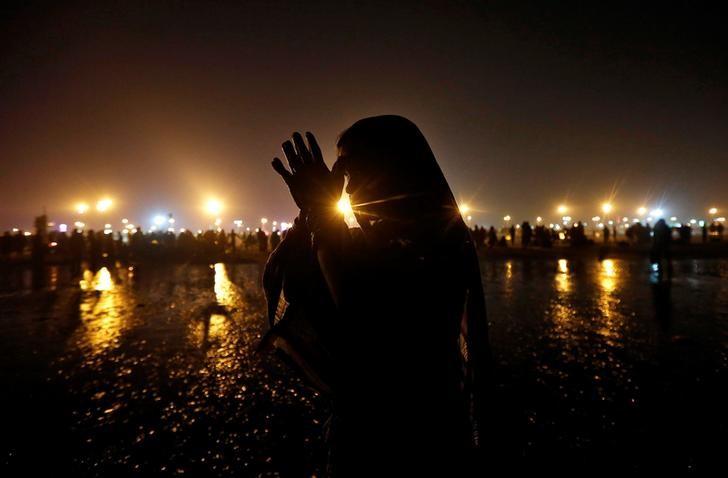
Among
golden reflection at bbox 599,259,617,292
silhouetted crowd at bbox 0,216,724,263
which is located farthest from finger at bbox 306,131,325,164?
silhouetted crowd at bbox 0,216,724,263

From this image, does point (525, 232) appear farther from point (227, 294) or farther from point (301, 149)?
point (301, 149)

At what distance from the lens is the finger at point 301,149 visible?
1094 mm

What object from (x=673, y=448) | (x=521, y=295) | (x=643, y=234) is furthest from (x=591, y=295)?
(x=643, y=234)

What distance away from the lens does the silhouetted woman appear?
1098mm

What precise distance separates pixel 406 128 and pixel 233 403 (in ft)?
10.4

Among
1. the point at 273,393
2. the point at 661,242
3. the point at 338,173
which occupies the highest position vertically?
the point at 338,173

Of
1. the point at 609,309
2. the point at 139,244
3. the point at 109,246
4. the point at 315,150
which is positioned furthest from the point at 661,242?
the point at 109,246

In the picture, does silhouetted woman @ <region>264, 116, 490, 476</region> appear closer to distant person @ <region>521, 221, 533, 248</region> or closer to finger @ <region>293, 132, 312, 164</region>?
Result: finger @ <region>293, 132, 312, 164</region>

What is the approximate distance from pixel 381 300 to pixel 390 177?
0.46 meters

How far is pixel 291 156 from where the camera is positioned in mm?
1109

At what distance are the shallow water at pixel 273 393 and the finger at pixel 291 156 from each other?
1.23m

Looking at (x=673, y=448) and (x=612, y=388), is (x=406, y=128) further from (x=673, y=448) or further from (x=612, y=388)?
(x=612, y=388)

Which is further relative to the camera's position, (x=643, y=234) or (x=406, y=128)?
(x=643, y=234)

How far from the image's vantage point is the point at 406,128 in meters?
1.37
